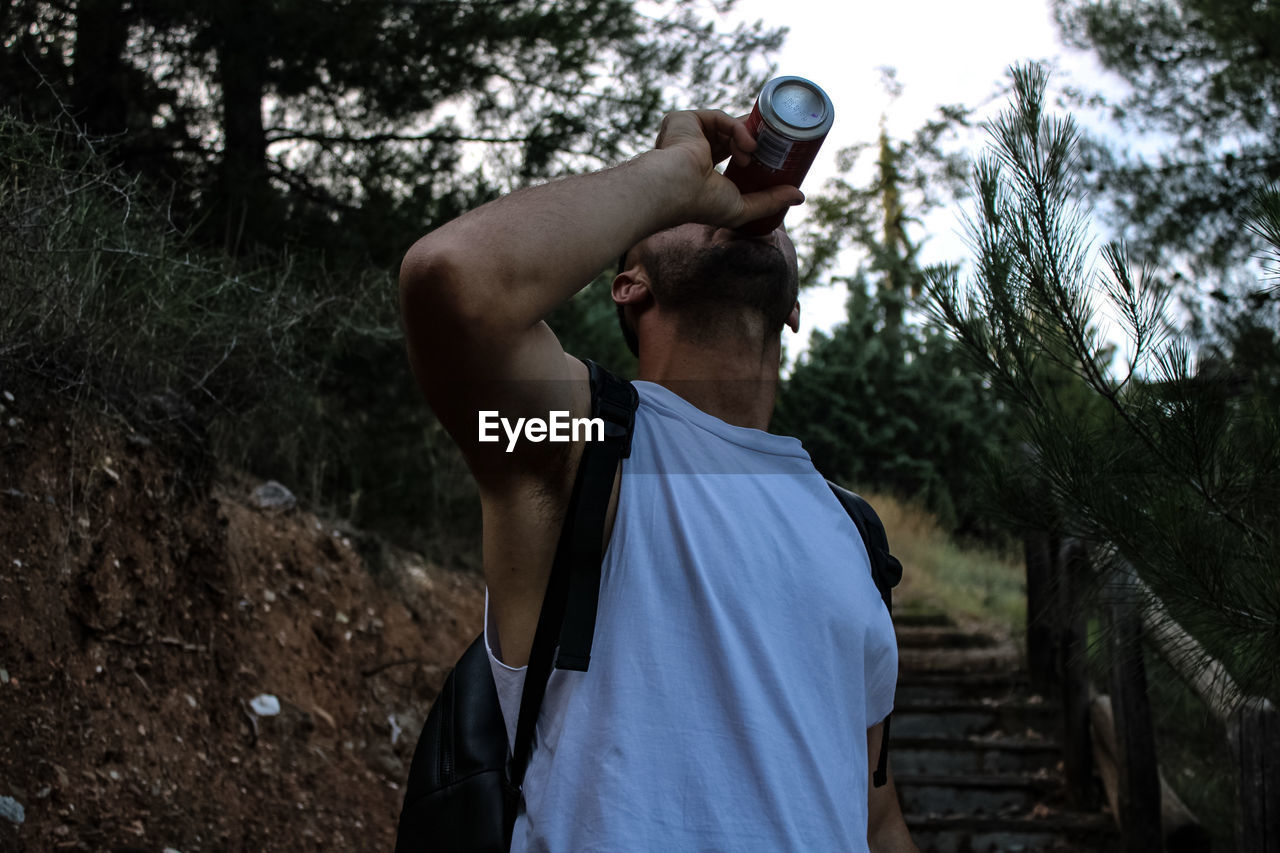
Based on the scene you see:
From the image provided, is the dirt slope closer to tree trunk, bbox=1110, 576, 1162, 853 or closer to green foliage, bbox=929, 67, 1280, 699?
green foliage, bbox=929, 67, 1280, 699

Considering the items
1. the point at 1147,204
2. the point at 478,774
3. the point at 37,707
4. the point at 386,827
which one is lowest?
the point at 386,827

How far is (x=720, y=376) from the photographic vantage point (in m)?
1.57

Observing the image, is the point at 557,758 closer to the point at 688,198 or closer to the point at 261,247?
the point at 688,198

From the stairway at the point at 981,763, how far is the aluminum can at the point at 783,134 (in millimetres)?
4015

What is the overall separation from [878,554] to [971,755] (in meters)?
4.77

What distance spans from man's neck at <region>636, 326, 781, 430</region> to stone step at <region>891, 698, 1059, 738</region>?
Result: 501 cm

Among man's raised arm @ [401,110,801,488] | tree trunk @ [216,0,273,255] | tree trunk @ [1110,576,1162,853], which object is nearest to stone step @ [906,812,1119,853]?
tree trunk @ [1110,576,1162,853]

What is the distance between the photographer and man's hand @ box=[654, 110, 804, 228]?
1426mm

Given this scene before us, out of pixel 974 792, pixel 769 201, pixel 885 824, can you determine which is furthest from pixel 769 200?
pixel 974 792

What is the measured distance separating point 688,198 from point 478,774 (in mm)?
746

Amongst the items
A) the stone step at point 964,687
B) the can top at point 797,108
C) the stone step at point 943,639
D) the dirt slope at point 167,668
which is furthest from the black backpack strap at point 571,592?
the stone step at point 943,639

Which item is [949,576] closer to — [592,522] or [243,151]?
[243,151]

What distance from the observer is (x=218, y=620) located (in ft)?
13.0

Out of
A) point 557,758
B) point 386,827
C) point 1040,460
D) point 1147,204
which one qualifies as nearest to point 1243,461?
point 1040,460
